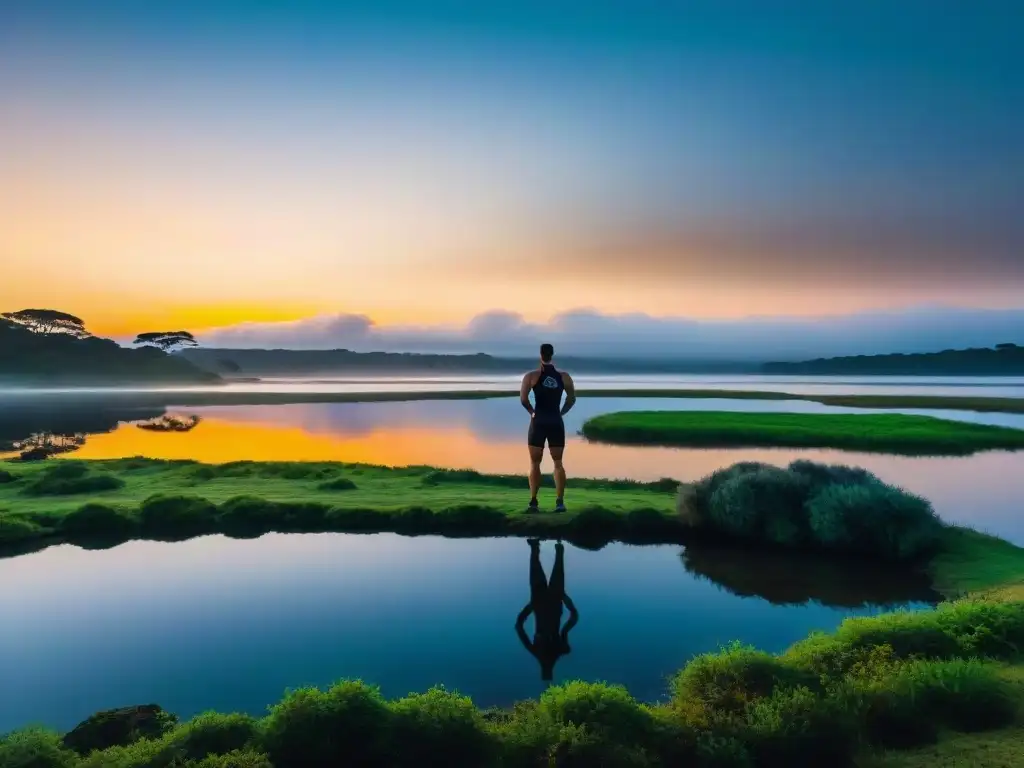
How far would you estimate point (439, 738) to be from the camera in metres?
5.07

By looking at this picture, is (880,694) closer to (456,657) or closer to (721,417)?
(456,657)

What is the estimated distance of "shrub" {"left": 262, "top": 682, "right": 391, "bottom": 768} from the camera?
5000mm

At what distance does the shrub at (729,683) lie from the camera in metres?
5.42

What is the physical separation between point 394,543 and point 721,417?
3952 cm

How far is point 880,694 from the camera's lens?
5598mm

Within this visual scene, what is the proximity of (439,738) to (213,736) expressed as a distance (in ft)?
5.43

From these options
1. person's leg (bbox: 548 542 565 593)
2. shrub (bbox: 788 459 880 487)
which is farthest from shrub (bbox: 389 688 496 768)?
shrub (bbox: 788 459 880 487)

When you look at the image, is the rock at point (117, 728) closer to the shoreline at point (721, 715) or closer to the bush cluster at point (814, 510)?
the shoreline at point (721, 715)

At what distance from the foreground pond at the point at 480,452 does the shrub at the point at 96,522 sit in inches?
534

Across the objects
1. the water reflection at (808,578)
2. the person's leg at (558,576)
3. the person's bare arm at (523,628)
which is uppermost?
the person's bare arm at (523,628)

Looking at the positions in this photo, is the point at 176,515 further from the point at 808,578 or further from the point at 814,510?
the point at 814,510

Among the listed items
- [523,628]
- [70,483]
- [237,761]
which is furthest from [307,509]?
[237,761]

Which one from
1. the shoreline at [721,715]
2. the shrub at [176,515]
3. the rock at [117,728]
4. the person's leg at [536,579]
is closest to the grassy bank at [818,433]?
the person's leg at [536,579]

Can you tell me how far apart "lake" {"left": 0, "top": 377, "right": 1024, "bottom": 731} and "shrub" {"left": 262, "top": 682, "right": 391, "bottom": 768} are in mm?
1660
